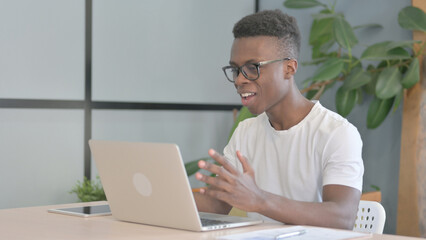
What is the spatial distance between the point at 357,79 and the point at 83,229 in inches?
91.4

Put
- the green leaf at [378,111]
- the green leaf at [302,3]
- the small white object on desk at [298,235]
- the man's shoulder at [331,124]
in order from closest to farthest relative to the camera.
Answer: the small white object on desk at [298,235] < the man's shoulder at [331,124] < the green leaf at [378,111] < the green leaf at [302,3]

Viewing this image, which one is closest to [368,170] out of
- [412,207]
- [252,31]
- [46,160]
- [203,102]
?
[412,207]

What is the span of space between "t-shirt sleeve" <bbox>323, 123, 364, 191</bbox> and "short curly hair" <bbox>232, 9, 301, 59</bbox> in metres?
0.34

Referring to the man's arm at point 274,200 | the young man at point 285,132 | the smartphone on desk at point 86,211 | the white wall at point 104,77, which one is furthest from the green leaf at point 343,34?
the smartphone on desk at point 86,211

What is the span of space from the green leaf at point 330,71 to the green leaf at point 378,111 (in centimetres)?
31

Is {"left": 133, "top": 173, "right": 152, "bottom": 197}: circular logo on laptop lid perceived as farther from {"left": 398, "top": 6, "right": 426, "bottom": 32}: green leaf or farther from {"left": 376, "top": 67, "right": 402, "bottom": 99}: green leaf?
{"left": 398, "top": 6, "right": 426, "bottom": 32}: green leaf

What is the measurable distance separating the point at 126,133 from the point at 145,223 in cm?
238

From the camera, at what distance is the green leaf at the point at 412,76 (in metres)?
3.42

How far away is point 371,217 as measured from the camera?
2021 millimetres

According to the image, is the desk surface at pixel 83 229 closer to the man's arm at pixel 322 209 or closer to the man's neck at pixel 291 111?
the man's arm at pixel 322 209

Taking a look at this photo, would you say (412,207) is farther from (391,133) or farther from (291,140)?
(291,140)

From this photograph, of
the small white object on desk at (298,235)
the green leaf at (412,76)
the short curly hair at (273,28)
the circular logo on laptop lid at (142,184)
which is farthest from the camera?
the green leaf at (412,76)

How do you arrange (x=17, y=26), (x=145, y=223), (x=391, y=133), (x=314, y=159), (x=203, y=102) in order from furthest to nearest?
(x=203, y=102), (x=391, y=133), (x=17, y=26), (x=314, y=159), (x=145, y=223)

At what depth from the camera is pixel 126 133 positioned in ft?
13.4
